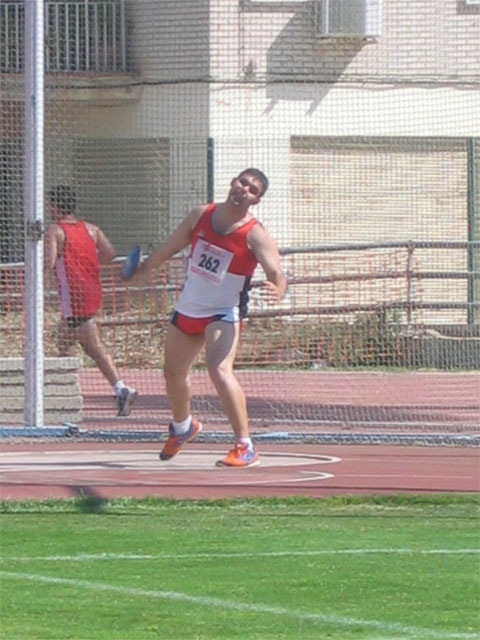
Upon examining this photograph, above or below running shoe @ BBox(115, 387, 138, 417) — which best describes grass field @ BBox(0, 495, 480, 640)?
above

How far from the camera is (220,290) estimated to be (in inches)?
427

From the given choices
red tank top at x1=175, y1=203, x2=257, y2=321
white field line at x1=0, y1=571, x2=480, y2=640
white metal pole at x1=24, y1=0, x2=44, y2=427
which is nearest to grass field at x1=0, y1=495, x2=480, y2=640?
white field line at x1=0, y1=571, x2=480, y2=640

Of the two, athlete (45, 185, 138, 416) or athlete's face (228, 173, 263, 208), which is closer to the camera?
athlete's face (228, 173, 263, 208)

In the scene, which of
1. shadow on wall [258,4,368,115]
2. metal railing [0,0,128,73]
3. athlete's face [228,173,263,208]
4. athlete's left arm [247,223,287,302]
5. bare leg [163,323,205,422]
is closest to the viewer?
athlete's left arm [247,223,287,302]

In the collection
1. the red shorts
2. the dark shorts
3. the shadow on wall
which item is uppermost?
the shadow on wall

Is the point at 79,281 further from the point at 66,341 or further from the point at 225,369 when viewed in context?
the point at 225,369

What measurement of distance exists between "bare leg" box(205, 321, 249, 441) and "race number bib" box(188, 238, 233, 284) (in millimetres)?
306

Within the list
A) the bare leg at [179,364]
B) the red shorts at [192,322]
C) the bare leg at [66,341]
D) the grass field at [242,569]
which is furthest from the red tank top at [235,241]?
the bare leg at [66,341]

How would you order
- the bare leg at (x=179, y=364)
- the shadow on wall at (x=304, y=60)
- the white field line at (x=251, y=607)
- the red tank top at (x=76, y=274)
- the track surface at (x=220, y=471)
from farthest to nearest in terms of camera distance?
the shadow on wall at (x=304, y=60), the red tank top at (x=76, y=274), the bare leg at (x=179, y=364), the track surface at (x=220, y=471), the white field line at (x=251, y=607)

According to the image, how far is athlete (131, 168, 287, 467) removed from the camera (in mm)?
10734

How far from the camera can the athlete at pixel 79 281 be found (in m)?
13.7

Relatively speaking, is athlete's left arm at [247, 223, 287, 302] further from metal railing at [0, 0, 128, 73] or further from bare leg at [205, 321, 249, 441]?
metal railing at [0, 0, 128, 73]

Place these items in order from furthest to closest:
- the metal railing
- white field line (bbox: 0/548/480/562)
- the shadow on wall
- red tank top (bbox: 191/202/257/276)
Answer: the shadow on wall, the metal railing, red tank top (bbox: 191/202/257/276), white field line (bbox: 0/548/480/562)

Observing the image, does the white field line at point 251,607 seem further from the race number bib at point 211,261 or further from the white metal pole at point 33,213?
the white metal pole at point 33,213
